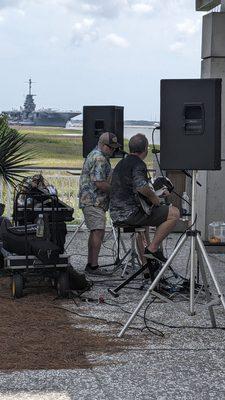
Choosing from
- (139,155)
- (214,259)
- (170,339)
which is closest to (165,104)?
(139,155)

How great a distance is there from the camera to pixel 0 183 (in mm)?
10781

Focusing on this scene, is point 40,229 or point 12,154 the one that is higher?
point 12,154

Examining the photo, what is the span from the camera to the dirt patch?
490 cm

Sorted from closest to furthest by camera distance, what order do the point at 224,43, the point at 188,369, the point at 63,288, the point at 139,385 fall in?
the point at 139,385 → the point at 188,369 → the point at 63,288 → the point at 224,43

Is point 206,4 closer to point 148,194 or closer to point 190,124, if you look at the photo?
point 148,194

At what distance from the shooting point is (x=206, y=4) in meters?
11.4

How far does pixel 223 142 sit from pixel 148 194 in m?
3.93

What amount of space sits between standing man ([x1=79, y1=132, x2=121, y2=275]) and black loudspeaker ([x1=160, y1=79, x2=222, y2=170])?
207 cm

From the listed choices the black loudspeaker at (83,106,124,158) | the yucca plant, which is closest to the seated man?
the black loudspeaker at (83,106,124,158)

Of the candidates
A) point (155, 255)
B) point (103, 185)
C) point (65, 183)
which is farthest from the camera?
point (65, 183)

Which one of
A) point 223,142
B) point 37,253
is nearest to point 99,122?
point 223,142

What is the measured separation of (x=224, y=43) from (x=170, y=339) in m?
6.03

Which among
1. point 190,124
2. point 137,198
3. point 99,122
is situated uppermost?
point 99,122

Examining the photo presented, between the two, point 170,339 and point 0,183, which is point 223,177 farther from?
point 170,339
